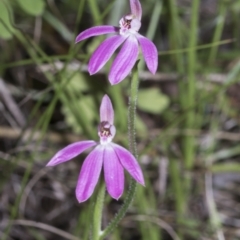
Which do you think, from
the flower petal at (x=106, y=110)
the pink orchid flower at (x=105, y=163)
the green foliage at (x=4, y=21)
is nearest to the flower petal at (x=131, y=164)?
Result: the pink orchid flower at (x=105, y=163)

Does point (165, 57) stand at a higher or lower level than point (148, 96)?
higher

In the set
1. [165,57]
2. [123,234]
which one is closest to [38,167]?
[123,234]

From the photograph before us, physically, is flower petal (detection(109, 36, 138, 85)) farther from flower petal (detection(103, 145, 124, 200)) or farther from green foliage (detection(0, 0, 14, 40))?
green foliage (detection(0, 0, 14, 40))

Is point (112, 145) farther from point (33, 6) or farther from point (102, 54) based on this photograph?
point (33, 6)

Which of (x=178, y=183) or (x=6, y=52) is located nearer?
(x=178, y=183)

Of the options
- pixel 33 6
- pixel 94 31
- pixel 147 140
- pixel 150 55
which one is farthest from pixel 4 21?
pixel 147 140

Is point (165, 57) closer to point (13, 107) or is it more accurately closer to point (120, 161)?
point (13, 107)

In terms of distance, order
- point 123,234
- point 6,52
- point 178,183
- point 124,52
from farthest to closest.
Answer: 1. point 6,52
2. point 123,234
3. point 178,183
4. point 124,52
